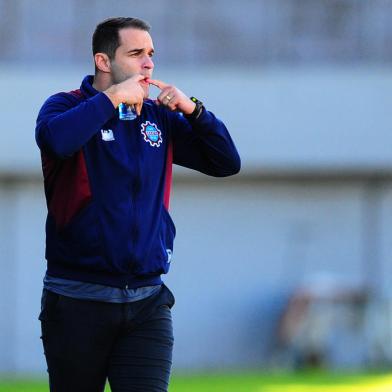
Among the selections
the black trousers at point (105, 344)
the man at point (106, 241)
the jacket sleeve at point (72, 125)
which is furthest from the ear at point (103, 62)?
the black trousers at point (105, 344)

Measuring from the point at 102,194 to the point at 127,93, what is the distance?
16.1 inches

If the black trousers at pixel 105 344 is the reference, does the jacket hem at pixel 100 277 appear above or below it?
above

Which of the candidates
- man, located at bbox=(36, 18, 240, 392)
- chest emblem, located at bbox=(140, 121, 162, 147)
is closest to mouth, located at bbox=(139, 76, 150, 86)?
man, located at bbox=(36, 18, 240, 392)

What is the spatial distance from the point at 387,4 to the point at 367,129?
204cm

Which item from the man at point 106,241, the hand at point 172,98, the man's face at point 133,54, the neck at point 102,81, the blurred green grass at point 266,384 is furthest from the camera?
the blurred green grass at point 266,384

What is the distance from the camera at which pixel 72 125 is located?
205 inches

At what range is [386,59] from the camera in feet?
67.2

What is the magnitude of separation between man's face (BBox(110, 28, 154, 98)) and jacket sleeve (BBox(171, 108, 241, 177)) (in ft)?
0.92

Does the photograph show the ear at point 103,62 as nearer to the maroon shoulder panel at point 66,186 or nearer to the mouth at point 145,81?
the mouth at point 145,81

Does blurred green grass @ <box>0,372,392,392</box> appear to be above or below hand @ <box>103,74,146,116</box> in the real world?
below

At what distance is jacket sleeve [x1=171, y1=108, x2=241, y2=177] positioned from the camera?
5588mm

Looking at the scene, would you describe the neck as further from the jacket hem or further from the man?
the jacket hem

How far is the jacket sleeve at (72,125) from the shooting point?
518 cm

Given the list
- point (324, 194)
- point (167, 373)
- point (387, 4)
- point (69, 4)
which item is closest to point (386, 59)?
point (387, 4)
